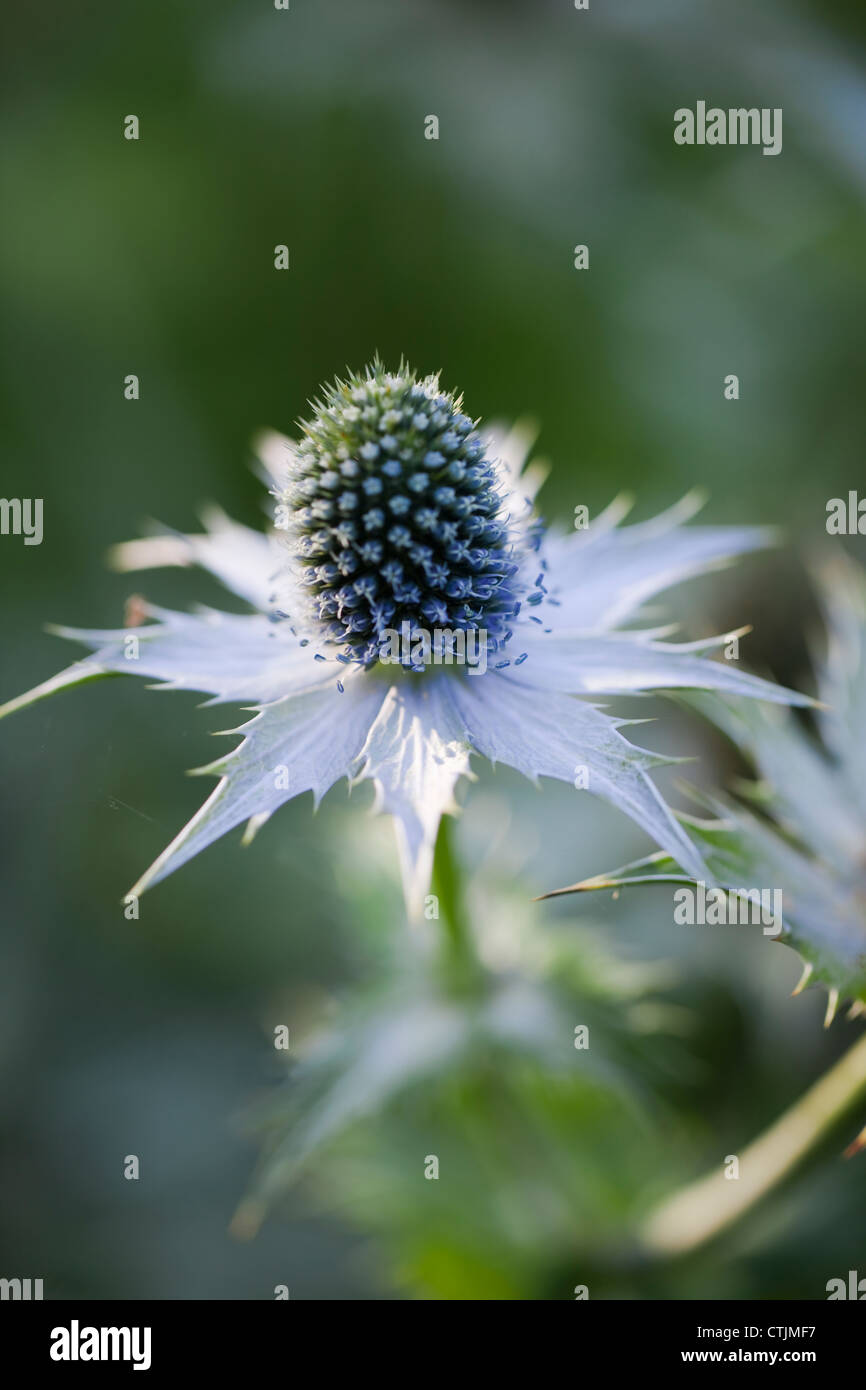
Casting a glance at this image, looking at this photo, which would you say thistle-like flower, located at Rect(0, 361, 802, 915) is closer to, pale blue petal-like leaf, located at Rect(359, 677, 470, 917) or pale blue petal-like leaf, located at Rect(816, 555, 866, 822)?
pale blue petal-like leaf, located at Rect(359, 677, 470, 917)

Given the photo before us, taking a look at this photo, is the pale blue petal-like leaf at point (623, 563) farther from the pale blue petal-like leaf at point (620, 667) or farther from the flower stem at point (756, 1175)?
the flower stem at point (756, 1175)

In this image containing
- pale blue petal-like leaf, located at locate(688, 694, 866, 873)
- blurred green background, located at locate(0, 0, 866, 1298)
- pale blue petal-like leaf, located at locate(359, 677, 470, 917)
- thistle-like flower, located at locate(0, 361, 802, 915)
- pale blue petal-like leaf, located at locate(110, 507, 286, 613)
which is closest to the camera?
pale blue petal-like leaf, located at locate(359, 677, 470, 917)

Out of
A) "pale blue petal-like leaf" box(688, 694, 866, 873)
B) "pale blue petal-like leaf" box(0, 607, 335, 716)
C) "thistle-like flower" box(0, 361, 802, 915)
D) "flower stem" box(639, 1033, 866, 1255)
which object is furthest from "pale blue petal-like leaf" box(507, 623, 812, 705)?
"flower stem" box(639, 1033, 866, 1255)

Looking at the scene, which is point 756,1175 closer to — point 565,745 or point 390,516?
point 565,745

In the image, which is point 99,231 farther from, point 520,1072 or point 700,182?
point 520,1072

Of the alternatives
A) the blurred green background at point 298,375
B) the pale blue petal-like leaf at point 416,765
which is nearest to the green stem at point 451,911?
the pale blue petal-like leaf at point 416,765
